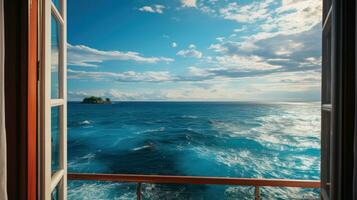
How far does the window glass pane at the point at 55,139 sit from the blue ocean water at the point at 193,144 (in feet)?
16.8

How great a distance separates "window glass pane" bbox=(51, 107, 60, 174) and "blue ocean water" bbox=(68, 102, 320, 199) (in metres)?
5.14

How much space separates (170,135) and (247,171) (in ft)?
11.6

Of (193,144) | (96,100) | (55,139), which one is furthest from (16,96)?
(96,100)

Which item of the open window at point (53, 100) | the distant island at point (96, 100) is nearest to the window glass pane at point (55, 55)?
the open window at point (53, 100)

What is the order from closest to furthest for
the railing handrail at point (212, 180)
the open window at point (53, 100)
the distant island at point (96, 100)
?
the open window at point (53, 100)
the railing handrail at point (212, 180)
the distant island at point (96, 100)

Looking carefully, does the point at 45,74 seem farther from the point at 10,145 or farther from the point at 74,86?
the point at 74,86

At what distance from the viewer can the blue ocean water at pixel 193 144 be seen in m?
6.82

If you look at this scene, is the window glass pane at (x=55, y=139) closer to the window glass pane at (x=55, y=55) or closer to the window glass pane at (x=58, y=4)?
the window glass pane at (x=55, y=55)

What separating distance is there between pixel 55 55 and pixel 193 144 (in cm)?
857

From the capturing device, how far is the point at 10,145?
83cm

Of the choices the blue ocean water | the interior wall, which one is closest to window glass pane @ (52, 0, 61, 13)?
the interior wall

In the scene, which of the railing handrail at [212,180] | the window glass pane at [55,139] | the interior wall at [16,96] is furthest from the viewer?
the railing handrail at [212,180]

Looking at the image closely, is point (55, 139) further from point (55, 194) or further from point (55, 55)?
point (55, 55)

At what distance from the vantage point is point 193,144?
9.46 metres
